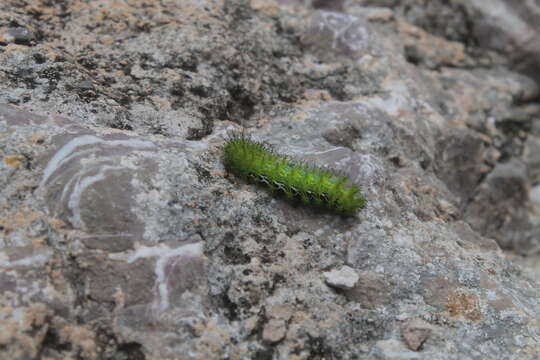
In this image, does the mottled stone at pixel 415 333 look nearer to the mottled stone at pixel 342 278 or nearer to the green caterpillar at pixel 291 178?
the mottled stone at pixel 342 278

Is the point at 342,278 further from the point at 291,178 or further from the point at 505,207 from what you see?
the point at 505,207

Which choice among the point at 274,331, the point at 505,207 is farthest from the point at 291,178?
the point at 505,207

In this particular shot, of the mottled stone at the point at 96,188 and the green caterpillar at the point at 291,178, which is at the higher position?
the green caterpillar at the point at 291,178

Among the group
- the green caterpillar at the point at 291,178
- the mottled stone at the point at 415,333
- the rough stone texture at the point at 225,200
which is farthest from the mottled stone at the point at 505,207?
the mottled stone at the point at 415,333

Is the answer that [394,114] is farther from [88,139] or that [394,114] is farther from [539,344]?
[88,139]

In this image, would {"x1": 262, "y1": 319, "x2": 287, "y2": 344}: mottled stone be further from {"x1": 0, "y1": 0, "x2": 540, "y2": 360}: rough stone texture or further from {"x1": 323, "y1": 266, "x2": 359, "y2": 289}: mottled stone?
{"x1": 323, "y1": 266, "x2": 359, "y2": 289}: mottled stone
